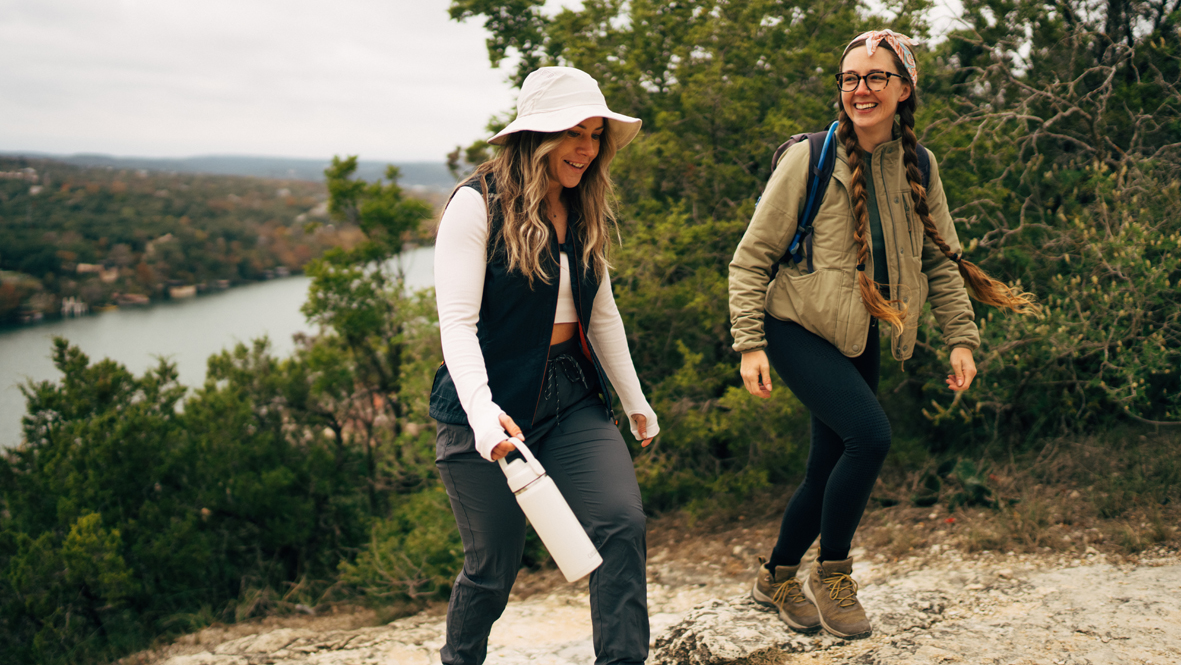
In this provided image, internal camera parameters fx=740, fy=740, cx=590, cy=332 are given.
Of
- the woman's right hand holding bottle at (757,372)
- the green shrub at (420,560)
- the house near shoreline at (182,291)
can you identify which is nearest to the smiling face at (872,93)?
the woman's right hand holding bottle at (757,372)

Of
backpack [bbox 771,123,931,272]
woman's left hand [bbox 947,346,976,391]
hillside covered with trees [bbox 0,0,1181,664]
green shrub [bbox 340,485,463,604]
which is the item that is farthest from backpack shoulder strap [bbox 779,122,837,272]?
green shrub [bbox 340,485,463,604]

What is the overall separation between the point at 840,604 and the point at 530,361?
1.38m

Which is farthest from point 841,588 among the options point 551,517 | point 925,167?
point 925,167

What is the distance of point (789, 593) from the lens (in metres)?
2.57

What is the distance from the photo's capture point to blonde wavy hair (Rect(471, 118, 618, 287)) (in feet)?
6.11

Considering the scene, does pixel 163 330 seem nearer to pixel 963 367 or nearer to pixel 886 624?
pixel 886 624

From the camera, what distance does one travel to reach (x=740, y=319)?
226cm

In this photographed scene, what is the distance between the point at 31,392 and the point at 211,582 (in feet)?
20.3

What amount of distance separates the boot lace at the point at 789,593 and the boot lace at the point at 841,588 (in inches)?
5.7

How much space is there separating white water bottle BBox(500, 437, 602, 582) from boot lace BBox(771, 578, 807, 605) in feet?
3.85

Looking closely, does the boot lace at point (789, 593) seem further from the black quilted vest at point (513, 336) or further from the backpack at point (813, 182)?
the black quilted vest at point (513, 336)

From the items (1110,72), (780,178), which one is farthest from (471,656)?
(1110,72)

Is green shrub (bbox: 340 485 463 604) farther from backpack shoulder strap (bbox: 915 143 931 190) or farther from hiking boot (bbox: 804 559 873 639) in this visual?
backpack shoulder strap (bbox: 915 143 931 190)

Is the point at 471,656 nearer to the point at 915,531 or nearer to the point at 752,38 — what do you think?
the point at 915,531
